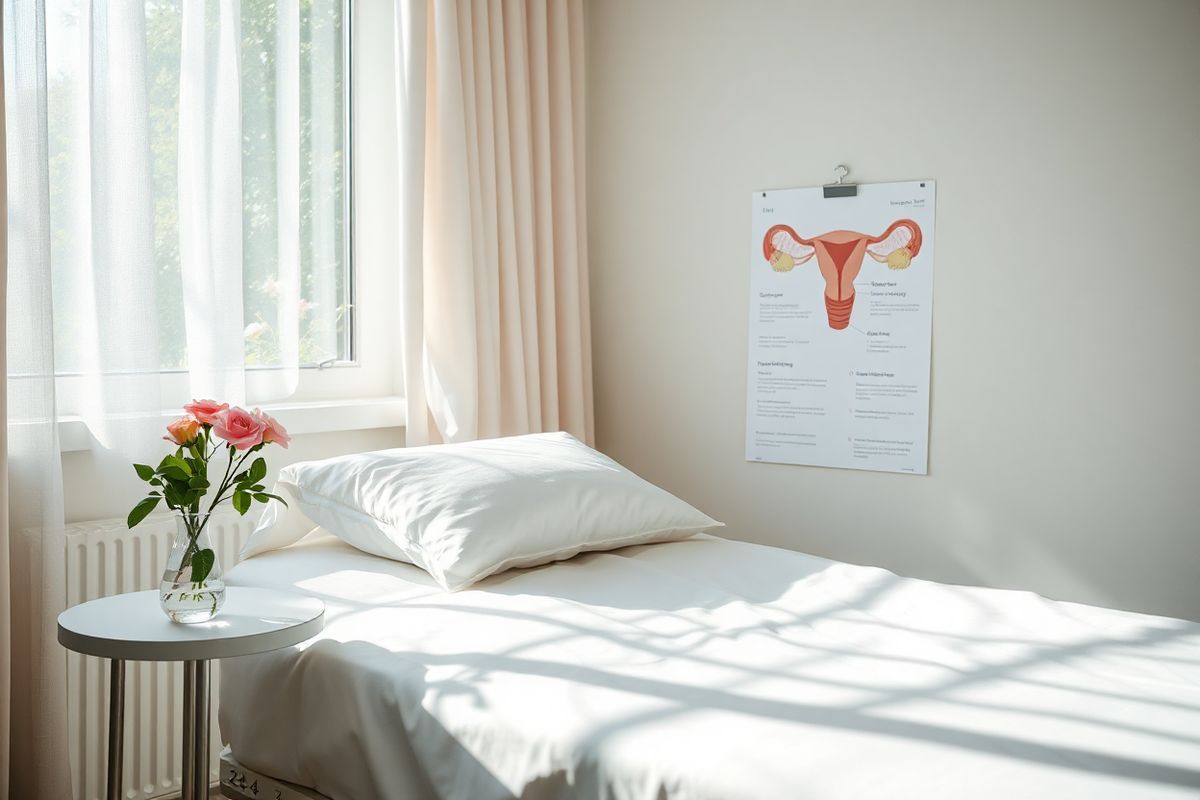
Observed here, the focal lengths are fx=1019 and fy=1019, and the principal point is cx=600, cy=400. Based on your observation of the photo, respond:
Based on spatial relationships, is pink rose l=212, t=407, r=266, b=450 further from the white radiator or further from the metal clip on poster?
the metal clip on poster

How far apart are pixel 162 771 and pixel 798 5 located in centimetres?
252

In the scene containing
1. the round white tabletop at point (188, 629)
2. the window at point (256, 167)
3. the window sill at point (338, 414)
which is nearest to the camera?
the round white tabletop at point (188, 629)

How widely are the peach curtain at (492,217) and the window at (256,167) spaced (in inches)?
9.5

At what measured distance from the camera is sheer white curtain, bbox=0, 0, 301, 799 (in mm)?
1920

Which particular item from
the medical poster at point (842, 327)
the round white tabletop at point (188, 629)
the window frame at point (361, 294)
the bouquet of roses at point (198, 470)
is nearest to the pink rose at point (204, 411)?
the bouquet of roses at point (198, 470)

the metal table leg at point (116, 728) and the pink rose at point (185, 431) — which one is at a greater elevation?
the pink rose at point (185, 431)

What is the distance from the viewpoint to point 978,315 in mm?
2568

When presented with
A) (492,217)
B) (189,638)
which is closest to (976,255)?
(492,217)

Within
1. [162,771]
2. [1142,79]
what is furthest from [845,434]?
[162,771]

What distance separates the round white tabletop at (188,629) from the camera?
1512 millimetres

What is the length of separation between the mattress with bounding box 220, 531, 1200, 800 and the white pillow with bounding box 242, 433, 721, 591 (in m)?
0.06

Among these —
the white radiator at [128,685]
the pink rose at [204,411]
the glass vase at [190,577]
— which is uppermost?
the pink rose at [204,411]

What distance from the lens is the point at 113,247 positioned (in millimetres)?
2131

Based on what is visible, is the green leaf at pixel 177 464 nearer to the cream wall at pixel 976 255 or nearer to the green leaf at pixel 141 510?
the green leaf at pixel 141 510
